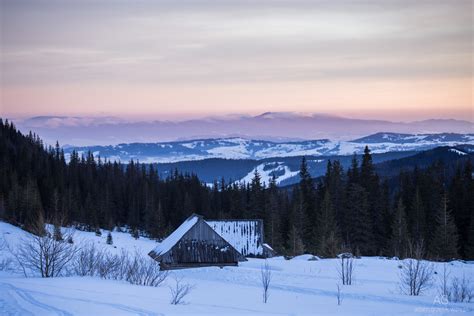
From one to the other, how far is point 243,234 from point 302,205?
56.4ft

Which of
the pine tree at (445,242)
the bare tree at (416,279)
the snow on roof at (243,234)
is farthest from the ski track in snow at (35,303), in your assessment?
the pine tree at (445,242)

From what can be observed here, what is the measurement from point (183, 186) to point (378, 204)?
43.7m

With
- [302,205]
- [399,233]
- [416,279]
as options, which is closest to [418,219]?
[399,233]

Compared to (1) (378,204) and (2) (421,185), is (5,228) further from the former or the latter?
(2) (421,185)

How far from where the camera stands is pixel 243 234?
143 feet

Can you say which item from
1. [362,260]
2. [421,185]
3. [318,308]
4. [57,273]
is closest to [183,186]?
[421,185]

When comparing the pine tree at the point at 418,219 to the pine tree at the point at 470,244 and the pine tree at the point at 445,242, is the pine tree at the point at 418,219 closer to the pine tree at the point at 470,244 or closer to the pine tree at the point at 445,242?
the pine tree at the point at 470,244

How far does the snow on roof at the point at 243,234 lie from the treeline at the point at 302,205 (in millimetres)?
5697

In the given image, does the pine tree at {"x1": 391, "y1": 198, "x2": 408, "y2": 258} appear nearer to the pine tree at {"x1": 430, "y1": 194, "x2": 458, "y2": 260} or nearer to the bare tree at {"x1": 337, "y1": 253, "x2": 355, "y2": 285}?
the pine tree at {"x1": 430, "y1": 194, "x2": 458, "y2": 260}

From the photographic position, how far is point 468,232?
172ft

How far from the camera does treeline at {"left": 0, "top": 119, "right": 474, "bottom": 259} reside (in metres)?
50.4

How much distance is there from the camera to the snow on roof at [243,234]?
1697 inches

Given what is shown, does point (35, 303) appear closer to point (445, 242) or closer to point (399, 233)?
point (445, 242)

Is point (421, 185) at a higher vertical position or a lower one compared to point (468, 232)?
higher
